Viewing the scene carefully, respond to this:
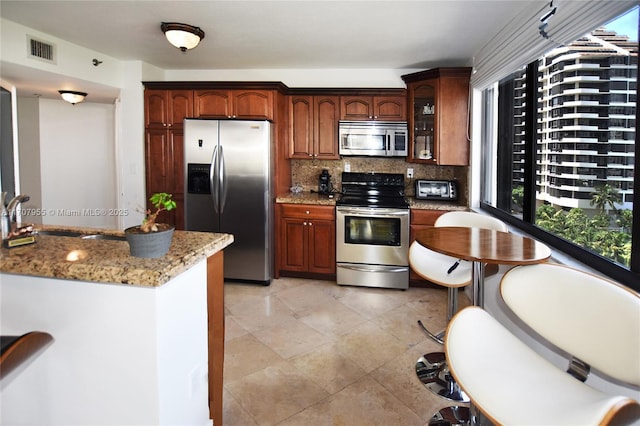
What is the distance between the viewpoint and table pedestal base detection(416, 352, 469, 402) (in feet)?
7.13

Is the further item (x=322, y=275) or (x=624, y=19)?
(x=322, y=275)

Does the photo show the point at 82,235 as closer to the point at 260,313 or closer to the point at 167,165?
the point at 260,313

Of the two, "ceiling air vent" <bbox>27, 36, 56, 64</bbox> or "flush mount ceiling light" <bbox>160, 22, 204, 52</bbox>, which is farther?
"ceiling air vent" <bbox>27, 36, 56, 64</bbox>

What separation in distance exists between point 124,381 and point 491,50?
351 cm

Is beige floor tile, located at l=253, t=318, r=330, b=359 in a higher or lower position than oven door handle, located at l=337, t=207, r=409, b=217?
lower

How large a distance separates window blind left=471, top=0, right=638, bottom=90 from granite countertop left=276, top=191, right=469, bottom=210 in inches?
47.0

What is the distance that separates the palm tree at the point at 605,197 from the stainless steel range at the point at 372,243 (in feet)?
6.38

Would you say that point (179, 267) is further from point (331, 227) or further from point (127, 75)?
point (127, 75)

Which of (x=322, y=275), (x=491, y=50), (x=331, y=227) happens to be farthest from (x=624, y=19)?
(x=322, y=275)

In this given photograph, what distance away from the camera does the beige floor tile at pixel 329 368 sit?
230 centimetres

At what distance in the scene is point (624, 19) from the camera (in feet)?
5.84

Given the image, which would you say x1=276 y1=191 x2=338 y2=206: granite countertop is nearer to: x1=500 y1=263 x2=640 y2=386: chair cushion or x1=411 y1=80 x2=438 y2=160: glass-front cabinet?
x1=411 y1=80 x2=438 y2=160: glass-front cabinet

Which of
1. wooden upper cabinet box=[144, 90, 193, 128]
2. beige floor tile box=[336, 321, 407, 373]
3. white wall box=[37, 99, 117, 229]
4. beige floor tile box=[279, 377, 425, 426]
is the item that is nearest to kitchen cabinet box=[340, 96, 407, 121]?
wooden upper cabinet box=[144, 90, 193, 128]

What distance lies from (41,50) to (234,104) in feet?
5.73
